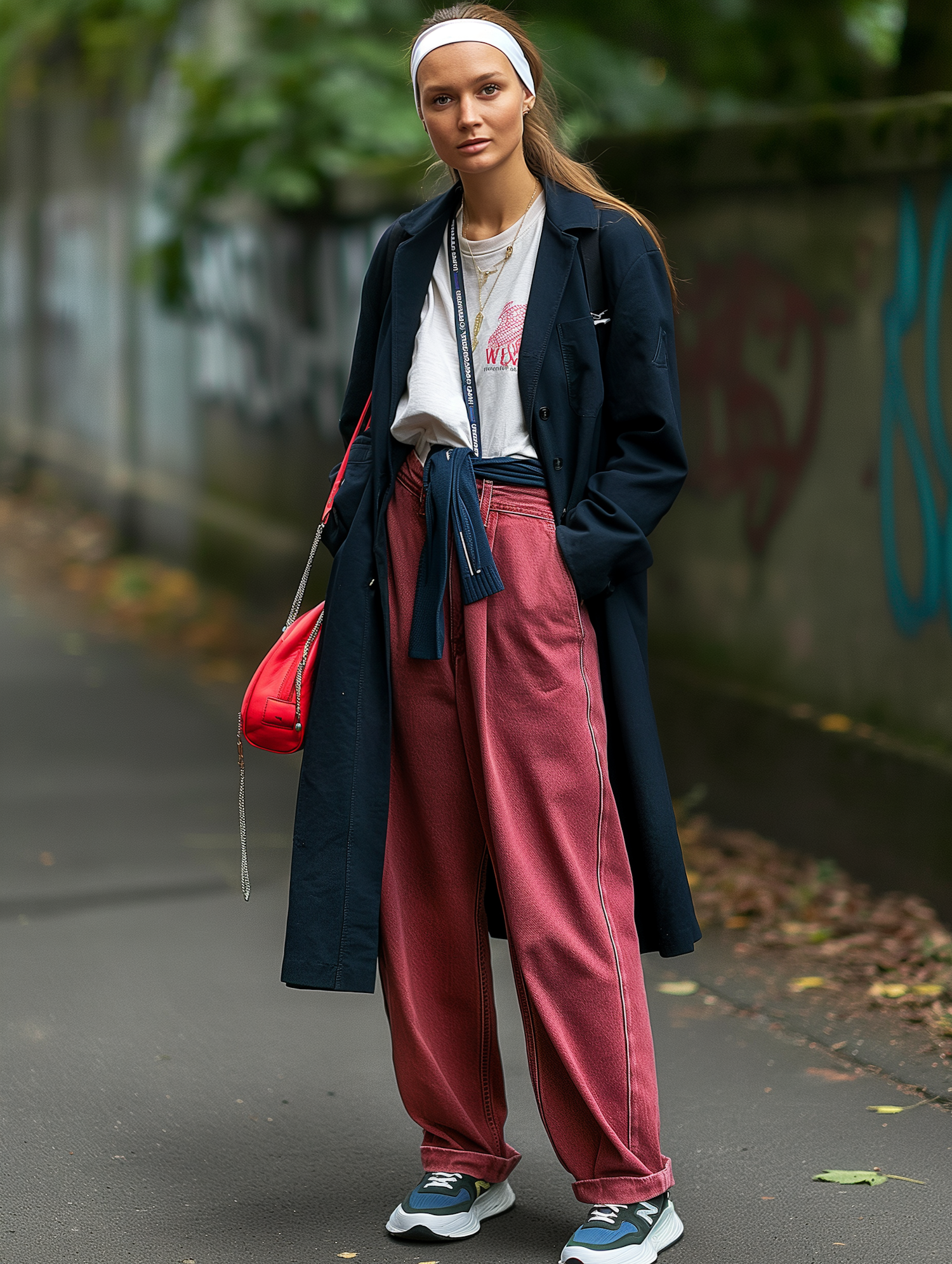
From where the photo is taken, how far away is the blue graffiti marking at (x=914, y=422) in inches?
183

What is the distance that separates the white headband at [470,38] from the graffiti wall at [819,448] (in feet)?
6.67

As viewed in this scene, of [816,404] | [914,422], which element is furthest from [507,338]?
[816,404]

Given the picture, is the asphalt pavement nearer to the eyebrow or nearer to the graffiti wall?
the graffiti wall

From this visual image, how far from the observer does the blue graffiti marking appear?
4660mm

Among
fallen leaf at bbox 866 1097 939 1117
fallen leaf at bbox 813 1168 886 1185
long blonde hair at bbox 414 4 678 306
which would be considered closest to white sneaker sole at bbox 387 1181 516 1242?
fallen leaf at bbox 813 1168 886 1185

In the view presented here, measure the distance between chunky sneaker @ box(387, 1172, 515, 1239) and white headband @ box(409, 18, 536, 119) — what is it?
6.27ft

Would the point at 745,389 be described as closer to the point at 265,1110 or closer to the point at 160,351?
the point at 265,1110

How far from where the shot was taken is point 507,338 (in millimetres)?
2963

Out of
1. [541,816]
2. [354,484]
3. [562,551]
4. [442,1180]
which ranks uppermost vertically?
[354,484]

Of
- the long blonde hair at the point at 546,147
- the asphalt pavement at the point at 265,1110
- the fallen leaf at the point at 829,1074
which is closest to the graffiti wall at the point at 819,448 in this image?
the asphalt pavement at the point at 265,1110

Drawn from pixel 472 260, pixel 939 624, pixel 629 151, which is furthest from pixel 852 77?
pixel 472 260

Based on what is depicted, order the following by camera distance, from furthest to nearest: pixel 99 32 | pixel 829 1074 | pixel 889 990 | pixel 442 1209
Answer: pixel 99 32 → pixel 889 990 → pixel 829 1074 → pixel 442 1209

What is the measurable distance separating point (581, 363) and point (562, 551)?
324 millimetres

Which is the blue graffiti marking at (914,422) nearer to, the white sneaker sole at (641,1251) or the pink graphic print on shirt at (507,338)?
the pink graphic print on shirt at (507,338)
